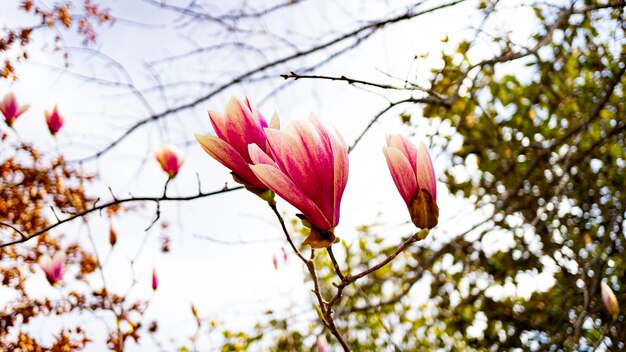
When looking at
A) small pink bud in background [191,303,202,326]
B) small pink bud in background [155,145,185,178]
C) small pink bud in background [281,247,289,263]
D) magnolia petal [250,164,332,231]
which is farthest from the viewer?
small pink bud in background [281,247,289,263]

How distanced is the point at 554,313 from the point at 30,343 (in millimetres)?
1749

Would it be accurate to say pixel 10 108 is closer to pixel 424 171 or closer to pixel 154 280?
pixel 154 280

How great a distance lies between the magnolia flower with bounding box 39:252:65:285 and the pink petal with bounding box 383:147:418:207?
1222 mm

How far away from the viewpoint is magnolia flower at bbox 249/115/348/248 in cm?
50

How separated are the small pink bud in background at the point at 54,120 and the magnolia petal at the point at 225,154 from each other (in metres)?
1.30

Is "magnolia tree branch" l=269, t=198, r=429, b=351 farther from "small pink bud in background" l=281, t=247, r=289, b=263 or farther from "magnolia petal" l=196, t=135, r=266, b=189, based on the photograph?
"small pink bud in background" l=281, t=247, r=289, b=263

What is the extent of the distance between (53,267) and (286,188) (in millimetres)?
1197

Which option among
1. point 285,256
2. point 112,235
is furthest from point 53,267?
point 285,256

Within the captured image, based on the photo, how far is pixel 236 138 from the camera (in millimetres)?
544

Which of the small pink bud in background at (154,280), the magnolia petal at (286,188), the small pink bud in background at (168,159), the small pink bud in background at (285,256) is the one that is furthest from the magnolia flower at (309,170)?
the small pink bud in background at (285,256)

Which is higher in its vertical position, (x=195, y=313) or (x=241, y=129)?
(x=195, y=313)

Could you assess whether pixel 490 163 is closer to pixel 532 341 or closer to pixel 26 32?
pixel 532 341

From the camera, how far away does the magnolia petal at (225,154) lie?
537mm

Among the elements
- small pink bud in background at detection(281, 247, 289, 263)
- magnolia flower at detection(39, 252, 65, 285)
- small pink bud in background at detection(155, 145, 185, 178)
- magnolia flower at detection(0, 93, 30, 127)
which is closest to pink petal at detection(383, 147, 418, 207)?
small pink bud in background at detection(155, 145, 185, 178)
